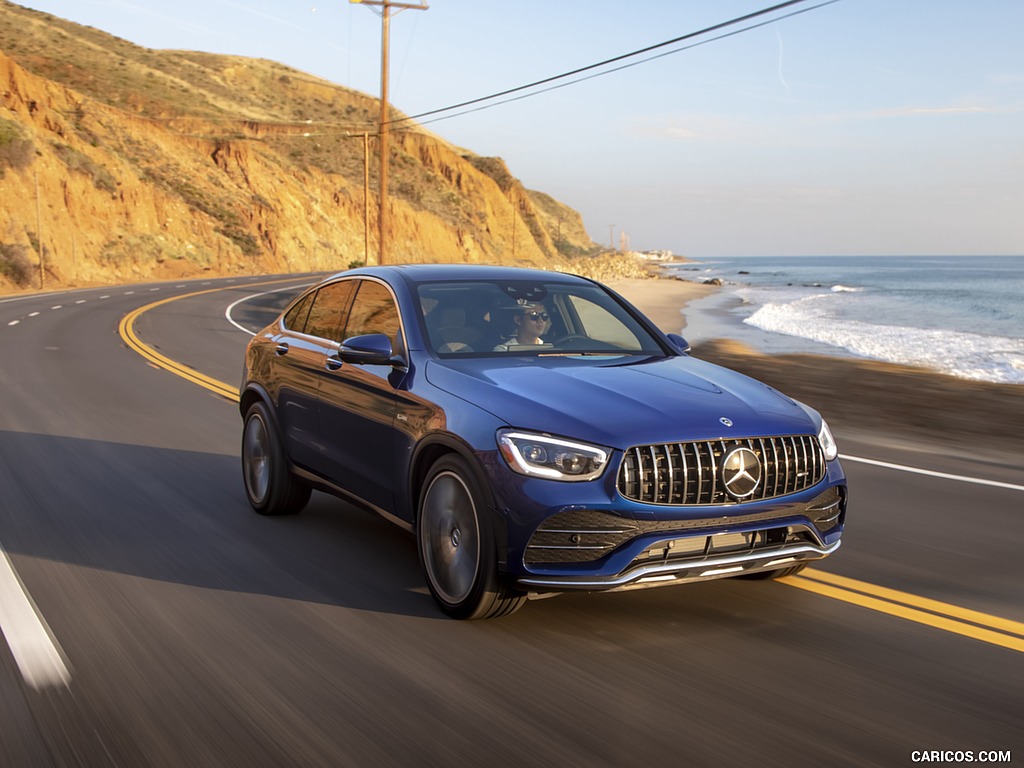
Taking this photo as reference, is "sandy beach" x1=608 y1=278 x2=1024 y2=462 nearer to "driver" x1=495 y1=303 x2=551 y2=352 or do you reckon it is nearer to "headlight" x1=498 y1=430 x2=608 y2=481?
"driver" x1=495 y1=303 x2=551 y2=352

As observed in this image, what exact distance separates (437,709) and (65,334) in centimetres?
2118

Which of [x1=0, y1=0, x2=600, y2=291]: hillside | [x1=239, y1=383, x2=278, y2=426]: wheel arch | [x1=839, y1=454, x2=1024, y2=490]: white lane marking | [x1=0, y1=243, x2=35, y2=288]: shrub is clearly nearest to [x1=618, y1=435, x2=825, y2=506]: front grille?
[x1=239, y1=383, x2=278, y2=426]: wheel arch

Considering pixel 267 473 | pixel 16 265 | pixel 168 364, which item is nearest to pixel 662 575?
pixel 267 473

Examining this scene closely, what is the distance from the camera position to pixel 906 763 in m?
3.46

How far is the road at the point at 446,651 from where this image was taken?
3.65 metres

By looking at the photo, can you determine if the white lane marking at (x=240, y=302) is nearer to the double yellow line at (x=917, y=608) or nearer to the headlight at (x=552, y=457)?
the double yellow line at (x=917, y=608)

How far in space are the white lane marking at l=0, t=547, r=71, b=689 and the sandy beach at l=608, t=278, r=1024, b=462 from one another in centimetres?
787

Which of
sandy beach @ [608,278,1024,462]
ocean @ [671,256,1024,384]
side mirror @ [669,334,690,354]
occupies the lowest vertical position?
ocean @ [671,256,1024,384]

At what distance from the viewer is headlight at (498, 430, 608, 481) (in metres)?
4.43

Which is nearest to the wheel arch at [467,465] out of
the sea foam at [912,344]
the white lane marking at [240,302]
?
the sea foam at [912,344]

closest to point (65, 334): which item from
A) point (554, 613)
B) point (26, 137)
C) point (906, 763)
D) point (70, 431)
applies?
point (70, 431)

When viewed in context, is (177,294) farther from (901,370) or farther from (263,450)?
(263,450)

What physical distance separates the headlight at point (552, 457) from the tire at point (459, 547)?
275 millimetres

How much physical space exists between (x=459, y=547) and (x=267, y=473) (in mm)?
2586
